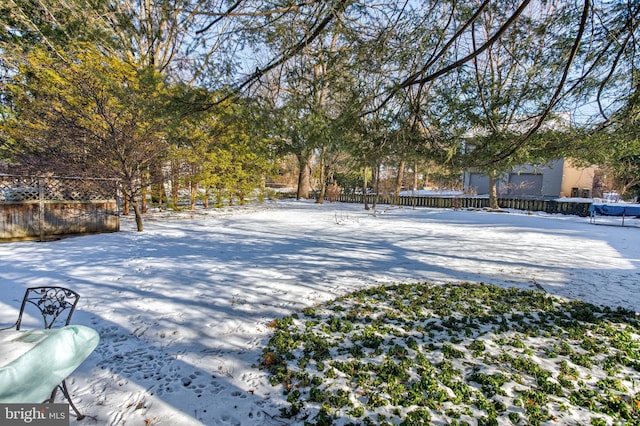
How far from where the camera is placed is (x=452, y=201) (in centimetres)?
1912

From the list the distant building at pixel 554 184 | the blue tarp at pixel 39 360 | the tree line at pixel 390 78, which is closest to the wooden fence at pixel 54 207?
the tree line at pixel 390 78

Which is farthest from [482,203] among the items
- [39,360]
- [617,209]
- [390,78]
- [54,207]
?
[39,360]

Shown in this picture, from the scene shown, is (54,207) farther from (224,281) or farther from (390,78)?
(390,78)

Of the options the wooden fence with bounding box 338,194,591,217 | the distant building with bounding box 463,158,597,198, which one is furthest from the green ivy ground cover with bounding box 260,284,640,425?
the distant building with bounding box 463,158,597,198

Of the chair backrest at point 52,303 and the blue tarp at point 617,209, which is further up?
the blue tarp at point 617,209

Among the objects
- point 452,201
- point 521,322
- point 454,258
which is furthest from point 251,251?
point 452,201

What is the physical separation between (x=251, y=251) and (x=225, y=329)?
3.54 meters

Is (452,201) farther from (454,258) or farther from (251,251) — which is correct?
(251,251)

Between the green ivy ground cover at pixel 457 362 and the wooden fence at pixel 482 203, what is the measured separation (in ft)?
42.4

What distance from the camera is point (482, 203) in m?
18.7

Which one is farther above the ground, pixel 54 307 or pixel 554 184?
pixel 554 184

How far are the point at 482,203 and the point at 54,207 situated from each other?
2115 cm

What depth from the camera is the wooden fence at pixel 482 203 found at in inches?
612

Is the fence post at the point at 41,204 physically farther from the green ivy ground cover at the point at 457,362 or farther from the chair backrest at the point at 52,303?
the green ivy ground cover at the point at 457,362
